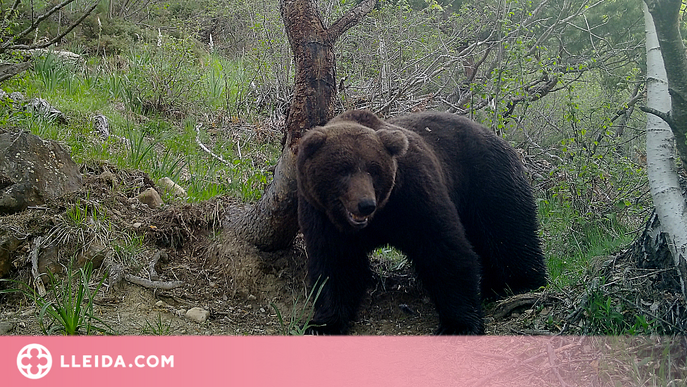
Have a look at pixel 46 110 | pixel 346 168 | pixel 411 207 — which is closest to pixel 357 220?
pixel 346 168

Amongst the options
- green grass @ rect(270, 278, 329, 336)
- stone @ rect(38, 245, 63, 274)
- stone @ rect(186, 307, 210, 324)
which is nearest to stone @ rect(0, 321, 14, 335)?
stone @ rect(38, 245, 63, 274)

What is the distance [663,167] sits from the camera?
266 centimetres

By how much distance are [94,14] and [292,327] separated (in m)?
9.29

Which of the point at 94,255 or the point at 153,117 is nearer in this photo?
the point at 94,255

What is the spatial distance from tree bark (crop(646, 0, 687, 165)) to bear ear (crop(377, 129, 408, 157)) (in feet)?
4.70

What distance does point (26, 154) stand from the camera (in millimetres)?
4246

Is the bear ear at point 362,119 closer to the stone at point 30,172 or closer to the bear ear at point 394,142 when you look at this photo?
the bear ear at point 394,142

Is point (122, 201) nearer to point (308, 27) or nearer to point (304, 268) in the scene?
point (304, 268)

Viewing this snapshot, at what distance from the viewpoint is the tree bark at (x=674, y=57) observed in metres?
2.58

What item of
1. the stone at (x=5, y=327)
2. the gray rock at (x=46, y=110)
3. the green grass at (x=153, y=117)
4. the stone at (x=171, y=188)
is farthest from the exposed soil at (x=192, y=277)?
the gray rock at (x=46, y=110)

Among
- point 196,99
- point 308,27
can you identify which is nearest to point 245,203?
point 308,27

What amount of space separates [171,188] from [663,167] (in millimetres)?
4069

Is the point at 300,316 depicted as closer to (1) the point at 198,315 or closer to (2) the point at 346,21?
(1) the point at 198,315

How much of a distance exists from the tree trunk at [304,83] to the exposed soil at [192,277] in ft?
1.73
